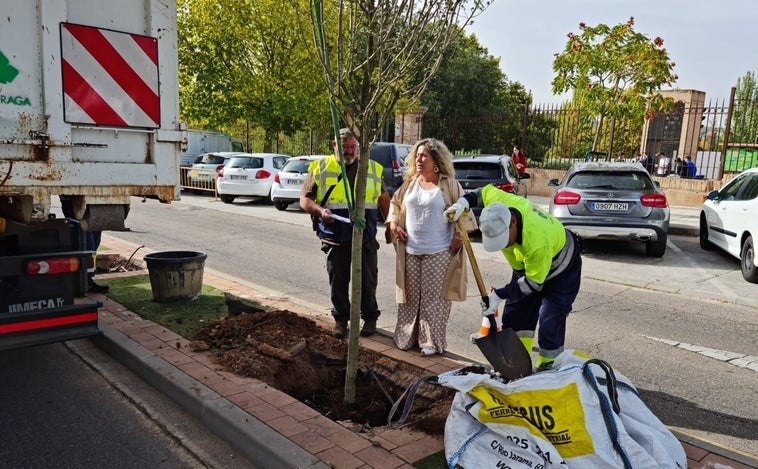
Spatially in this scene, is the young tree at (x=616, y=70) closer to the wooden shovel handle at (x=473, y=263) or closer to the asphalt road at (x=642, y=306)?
Answer: the asphalt road at (x=642, y=306)

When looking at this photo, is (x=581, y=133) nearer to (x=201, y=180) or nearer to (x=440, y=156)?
(x=201, y=180)

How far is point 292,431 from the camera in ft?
10.7

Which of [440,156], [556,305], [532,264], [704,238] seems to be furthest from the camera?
[704,238]

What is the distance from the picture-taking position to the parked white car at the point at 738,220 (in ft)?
26.6

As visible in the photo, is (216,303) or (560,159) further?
(560,159)

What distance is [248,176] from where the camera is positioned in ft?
57.0

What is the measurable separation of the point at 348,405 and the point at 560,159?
1773cm

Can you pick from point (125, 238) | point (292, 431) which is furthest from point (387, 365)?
point (125, 238)

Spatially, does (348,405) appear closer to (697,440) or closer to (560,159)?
(697,440)

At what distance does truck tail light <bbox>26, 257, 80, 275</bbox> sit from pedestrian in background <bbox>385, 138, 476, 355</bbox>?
93.9 inches

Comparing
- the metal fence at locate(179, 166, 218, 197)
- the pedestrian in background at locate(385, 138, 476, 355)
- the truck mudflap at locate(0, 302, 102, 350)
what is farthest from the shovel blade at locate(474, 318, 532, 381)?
the metal fence at locate(179, 166, 218, 197)

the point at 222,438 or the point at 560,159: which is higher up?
the point at 560,159

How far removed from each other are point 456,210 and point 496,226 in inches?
26.7

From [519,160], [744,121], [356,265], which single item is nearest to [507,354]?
[356,265]
